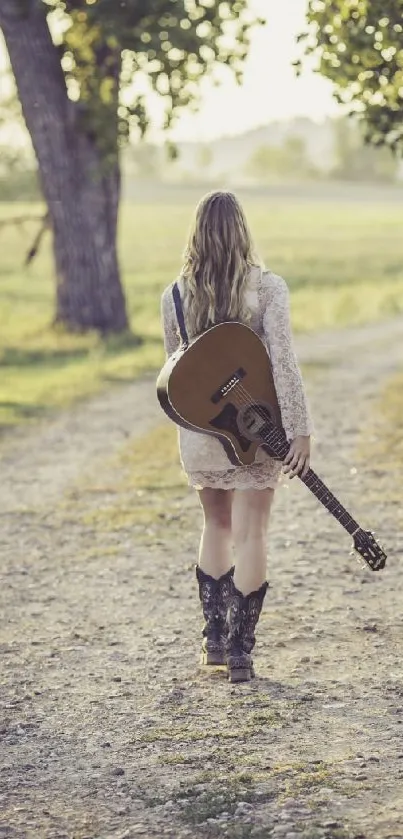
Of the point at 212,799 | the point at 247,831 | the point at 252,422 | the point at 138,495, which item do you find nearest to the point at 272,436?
the point at 252,422

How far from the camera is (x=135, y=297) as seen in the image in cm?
3444

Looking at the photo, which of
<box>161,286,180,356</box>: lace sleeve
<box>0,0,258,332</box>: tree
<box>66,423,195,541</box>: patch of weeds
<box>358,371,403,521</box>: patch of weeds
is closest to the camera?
<box>161,286,180,356</box>: lace sleeve

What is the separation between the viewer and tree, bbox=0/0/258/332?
17969 millimetres

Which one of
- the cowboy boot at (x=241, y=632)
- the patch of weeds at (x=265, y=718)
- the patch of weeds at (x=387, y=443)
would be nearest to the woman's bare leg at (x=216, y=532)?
the cowboy boot at (x=241, y=632)

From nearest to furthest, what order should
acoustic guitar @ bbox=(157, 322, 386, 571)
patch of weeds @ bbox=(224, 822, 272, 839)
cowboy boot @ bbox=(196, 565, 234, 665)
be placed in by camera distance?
patch of weeds @ bbox=(224, 822, 272, 839) < acoustic guitar @ bbox=(157, 322, 386, 571) < cowboy boot @ bbox=(196, 565, 234, 665)

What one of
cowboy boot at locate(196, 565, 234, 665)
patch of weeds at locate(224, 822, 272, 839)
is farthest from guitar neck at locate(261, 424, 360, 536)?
patch of weeds at locate(224, 822, 272, 839)

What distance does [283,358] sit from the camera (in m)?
6.12

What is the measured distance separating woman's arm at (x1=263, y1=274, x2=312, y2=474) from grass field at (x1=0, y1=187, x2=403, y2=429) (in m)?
8.95

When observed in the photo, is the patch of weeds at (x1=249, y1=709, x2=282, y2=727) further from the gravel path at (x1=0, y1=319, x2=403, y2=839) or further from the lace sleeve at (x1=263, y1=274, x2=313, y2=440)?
the lace sleeve at (x1=263, y1=274, x2=313, y2=440)

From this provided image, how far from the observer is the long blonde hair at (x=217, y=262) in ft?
19.7

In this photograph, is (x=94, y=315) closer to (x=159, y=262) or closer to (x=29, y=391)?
(x=29, y=391)

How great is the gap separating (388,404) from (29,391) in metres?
4.19

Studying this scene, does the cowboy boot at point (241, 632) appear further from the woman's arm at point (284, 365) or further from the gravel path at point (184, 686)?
the woman's arm at point (284, 365)

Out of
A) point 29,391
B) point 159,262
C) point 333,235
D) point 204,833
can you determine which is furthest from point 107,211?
point 333,235
